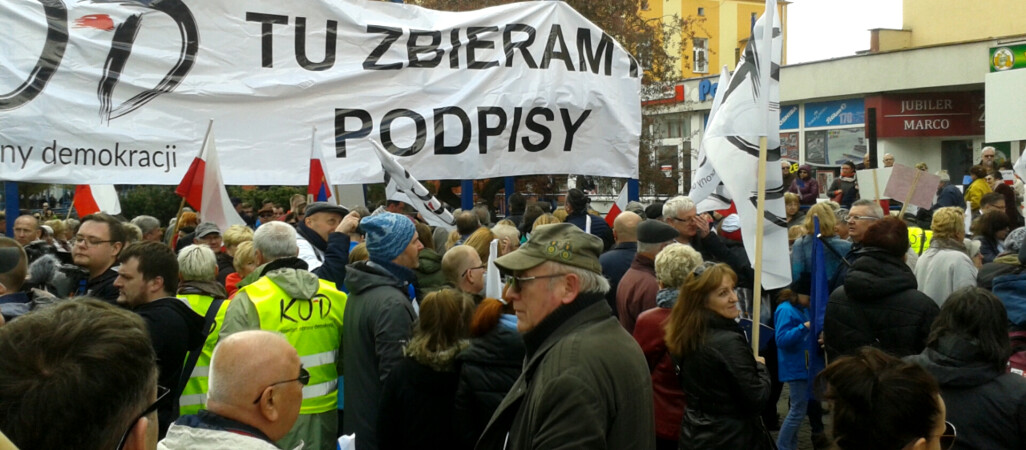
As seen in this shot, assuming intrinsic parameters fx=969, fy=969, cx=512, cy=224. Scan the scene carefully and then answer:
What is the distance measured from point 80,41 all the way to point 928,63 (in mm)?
26666

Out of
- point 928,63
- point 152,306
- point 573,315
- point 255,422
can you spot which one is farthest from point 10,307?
point 928,63

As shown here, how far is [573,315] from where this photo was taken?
132 inches

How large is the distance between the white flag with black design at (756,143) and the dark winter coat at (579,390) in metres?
3.56

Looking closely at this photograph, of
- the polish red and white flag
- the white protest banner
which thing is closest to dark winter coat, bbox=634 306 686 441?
the polish red and white flag

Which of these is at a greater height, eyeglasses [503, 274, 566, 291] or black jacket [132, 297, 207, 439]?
eyeglasses [503, 274, 566, 291]

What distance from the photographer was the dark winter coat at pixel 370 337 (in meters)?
4.93

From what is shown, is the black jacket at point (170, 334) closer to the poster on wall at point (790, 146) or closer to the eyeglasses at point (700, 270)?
the eyeglasses at point (700, 270)

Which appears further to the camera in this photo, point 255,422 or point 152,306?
point 152,306

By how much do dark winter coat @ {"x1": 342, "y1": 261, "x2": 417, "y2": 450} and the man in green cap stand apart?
1569mm

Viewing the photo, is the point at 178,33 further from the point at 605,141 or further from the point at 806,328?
the point at 806,328

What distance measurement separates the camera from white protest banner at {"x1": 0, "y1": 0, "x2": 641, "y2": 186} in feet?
24.6

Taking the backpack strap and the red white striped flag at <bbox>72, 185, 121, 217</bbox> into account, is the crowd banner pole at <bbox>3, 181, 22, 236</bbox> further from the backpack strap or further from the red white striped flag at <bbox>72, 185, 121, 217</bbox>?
the backpack strap

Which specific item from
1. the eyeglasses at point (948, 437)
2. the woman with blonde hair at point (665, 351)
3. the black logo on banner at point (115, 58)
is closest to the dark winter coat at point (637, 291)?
the woman with blonde hair at point (665, 351)

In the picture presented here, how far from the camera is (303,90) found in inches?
339
